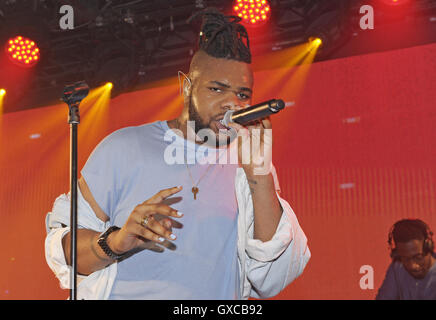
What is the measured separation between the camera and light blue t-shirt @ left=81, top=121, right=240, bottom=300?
1.83 metres

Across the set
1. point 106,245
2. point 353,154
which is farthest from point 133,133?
point 353,154

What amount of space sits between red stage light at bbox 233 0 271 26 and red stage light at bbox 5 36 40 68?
1800 millimetres

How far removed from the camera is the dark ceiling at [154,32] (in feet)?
14.3

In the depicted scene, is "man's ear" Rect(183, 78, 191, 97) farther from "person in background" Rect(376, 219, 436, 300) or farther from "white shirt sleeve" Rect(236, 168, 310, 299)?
"person in background" Rect(376, 219, 436, 300)

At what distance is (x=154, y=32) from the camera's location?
4.86m

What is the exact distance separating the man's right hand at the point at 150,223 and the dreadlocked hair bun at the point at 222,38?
2.67ft

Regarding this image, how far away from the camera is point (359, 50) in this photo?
4.68m

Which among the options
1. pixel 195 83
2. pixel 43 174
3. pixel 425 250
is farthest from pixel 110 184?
pixel 43 174

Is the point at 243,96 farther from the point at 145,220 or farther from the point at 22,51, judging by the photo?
the point at 22,51

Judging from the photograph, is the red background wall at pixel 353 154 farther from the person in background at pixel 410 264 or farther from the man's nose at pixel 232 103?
the man's nose at pixel 232 103

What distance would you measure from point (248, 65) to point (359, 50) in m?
2.80

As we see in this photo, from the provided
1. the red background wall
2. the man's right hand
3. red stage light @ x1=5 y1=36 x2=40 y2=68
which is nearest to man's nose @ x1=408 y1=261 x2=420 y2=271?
the red background wall

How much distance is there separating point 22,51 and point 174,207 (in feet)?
11.0

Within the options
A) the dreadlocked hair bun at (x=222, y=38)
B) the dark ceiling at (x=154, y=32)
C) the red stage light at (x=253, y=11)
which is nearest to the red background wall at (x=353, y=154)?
the dark ceiling at (x=154, y=32)
